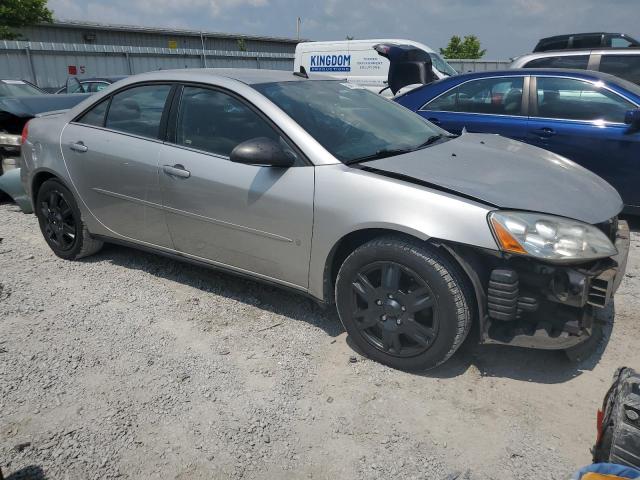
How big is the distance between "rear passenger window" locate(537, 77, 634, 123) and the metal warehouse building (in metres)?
19.7

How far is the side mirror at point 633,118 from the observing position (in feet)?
15.4

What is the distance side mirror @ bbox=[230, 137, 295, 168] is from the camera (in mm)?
2902

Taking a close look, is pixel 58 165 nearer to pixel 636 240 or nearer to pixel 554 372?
pixel 554 372

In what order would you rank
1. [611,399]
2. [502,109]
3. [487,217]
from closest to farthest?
1. [611,399]
2. [487,217]
3. [502,109]

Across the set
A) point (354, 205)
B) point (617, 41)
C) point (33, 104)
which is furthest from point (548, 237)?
point (617, 41)

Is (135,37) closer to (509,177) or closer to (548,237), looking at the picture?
(509,177)

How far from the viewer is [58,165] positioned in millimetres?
4121

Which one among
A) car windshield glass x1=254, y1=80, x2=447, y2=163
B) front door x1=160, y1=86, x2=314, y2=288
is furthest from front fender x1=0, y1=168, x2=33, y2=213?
car windshield glass x1=254, y1=80, x2=447, y2=163

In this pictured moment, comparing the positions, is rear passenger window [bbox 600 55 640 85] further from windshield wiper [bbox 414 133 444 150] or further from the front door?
the front door

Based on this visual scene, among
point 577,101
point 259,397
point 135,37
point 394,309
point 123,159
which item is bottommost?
point 259,397

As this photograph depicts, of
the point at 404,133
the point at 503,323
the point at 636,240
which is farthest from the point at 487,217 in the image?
the point at 636,240

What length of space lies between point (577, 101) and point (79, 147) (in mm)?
4509

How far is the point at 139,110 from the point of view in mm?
3785

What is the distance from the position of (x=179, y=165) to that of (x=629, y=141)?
13.1 feet
